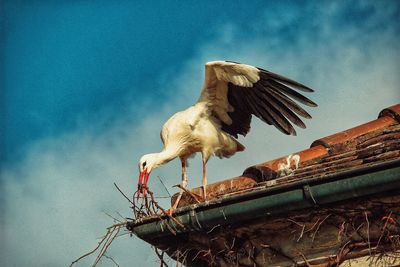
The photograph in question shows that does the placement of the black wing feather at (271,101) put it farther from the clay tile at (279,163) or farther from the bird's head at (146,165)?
the bird's head at (146,165)

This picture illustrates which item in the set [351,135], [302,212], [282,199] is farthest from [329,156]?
[282,199]

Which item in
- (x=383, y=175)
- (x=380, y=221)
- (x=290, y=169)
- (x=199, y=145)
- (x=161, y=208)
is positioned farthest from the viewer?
(x=199, y=145)

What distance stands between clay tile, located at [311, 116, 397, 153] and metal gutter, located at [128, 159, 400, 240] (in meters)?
1.06

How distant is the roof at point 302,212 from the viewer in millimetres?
3580

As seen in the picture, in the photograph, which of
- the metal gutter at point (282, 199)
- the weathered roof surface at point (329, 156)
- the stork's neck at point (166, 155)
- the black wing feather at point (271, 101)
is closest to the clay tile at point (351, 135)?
the weathered roof surface at point (329, 156)

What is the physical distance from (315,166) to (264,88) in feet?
4.79

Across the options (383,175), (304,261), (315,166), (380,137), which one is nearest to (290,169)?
(315,166)

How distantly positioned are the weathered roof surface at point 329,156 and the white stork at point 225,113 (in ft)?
2.13

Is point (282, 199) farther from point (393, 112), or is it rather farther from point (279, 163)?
point (393, 112)

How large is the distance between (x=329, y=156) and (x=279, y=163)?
1.31ft

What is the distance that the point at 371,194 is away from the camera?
3.53 metres

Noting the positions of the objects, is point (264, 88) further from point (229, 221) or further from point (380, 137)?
point (229, 221)

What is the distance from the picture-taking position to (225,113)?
6195mm

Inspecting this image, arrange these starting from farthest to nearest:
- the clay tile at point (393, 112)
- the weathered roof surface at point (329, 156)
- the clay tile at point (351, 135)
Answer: the clay tile at point (393, 112)
the clay tile at point (351, 135)
the weathered roof surface at point (329, 156)
